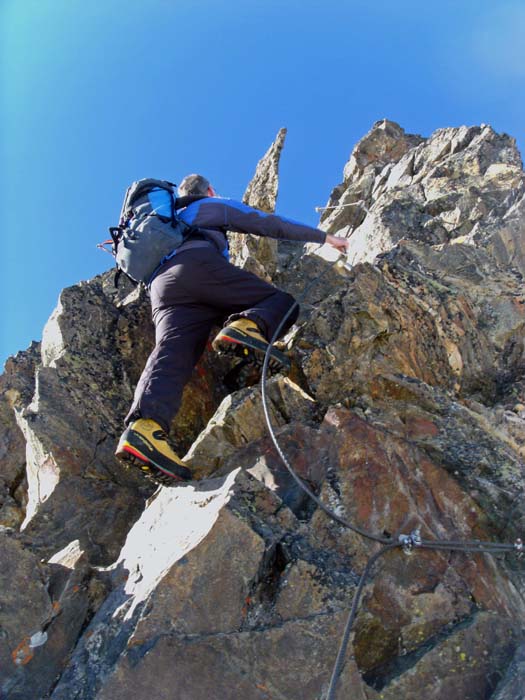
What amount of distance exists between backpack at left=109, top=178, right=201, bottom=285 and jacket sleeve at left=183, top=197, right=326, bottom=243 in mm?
278

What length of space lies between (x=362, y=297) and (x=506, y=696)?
5.55 metres

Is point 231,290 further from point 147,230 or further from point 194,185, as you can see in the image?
point 194,185

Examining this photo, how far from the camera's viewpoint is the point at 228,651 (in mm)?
5102

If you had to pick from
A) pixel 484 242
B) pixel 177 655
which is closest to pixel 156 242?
pixel 177 655

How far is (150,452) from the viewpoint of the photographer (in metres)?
6.46

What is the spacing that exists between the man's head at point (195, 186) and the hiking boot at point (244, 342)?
3.43 meters

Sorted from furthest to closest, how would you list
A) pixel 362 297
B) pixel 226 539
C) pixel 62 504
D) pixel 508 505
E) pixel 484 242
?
pixel 484 242 < pixel 362 297 < pixel 62 504 < pixel 508 505 < pixel 226 539

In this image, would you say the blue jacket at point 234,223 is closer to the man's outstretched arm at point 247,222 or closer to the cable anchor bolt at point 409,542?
the man's outstretched arm at point 247,222

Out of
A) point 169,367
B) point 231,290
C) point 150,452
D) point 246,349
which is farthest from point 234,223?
point 150,452

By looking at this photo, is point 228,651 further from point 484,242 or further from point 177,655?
point 484,242

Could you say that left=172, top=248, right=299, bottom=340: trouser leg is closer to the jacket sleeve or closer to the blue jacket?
the blue jacket

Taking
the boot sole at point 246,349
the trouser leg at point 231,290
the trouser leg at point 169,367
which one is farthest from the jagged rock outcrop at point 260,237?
the boot sole at point 246,349

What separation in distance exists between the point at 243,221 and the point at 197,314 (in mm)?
1631

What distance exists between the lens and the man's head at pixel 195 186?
9.94m
